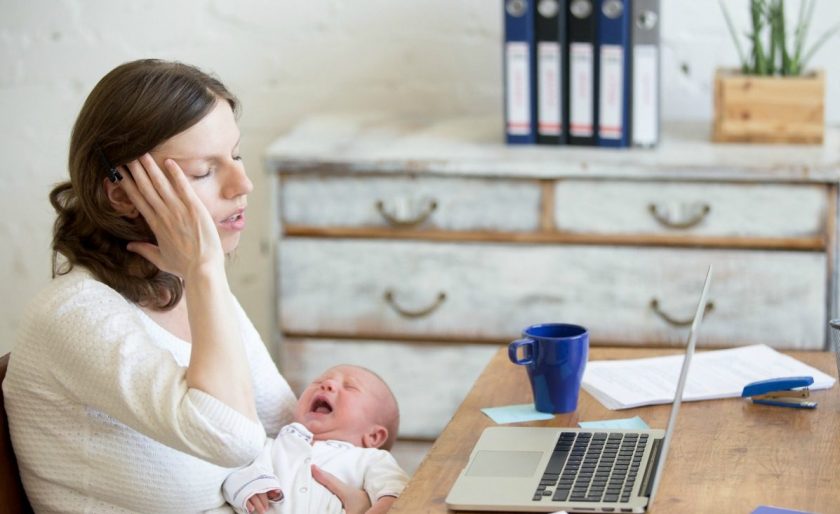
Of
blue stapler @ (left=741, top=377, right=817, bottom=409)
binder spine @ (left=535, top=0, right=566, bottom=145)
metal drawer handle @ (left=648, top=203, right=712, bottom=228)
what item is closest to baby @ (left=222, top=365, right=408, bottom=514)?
blue stapler @ (left=741, top=377, right=817, bottom=409)

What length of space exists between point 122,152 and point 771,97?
1605mm

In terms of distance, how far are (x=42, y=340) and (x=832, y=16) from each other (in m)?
2.18

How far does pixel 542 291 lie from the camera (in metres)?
2.62

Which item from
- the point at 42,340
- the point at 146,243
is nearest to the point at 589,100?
the point at 146,243

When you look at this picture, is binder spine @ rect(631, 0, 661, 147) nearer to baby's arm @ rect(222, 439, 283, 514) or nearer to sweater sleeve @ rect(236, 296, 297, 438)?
sweater sleeve @ rect(236, 296, 297, 438)

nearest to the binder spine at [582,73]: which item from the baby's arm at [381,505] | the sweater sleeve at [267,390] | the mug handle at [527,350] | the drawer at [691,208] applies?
the drawer at [691,208]

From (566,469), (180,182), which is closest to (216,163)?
(180,182)

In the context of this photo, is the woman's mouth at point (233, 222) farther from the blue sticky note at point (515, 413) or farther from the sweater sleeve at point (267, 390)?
the blue sticky note at point (515, 413)

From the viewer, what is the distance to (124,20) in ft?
10.6

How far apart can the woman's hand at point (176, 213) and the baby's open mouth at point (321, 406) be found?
0.40 metres

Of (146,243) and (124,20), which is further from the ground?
(124,20)

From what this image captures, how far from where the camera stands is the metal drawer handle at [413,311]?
2.66 metres

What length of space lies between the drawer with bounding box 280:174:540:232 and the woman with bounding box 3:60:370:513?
1053 millimetres

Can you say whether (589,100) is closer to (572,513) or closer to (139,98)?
(139,98)
